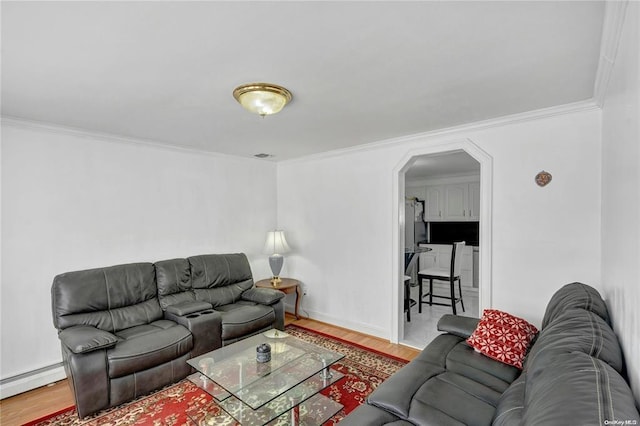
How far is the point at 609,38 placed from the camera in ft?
4.86

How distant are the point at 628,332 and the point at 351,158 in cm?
322

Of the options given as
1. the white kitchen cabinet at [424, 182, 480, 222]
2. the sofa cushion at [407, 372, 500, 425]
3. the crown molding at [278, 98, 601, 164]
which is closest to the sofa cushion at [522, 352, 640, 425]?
the sofa cushion at [407, 372, 500, 425]

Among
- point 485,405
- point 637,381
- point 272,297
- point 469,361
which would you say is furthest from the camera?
point 272,297

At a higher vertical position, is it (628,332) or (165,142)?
(165,142)

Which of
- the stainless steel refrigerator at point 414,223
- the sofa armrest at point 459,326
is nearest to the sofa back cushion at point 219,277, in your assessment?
the sofa armrest at point 459,326

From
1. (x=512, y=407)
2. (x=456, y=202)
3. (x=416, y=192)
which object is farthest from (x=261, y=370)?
(x=416, y=192)

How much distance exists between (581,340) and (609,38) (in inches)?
54.9

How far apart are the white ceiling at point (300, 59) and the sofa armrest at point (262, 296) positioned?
6.58 feet

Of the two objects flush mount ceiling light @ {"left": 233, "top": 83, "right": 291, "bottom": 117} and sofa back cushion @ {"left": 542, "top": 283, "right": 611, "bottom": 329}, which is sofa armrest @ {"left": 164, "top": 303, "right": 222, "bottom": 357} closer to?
flush mount ceiling light @ {"left": 233, "top": 83, "right": 291, "bottom": 117}

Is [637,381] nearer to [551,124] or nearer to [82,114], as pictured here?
[551,124]

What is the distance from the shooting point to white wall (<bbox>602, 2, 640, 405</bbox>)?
1094mm

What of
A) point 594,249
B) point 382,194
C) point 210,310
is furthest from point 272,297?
point 594,249

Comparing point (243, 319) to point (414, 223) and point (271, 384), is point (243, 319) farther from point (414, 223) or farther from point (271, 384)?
point (414, 223)

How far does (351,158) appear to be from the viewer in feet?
13.5
